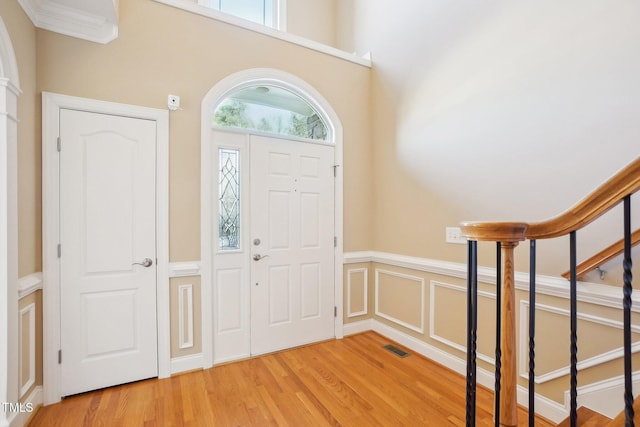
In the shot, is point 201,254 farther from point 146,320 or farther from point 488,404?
point 488,404

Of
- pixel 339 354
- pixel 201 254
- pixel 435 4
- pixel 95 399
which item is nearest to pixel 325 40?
pixel 435 4

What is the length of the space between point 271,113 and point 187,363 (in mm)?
2374

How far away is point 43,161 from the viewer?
2.13 metres

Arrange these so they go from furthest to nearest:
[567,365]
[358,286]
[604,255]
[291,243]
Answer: [358,286]
[291,243]
[567,365]
[604,255]

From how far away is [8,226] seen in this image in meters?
1.75

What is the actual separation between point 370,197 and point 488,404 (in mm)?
2140

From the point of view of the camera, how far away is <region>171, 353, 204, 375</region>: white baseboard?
2543mm

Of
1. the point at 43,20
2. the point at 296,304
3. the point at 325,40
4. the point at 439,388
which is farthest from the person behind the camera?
the point at 325,40

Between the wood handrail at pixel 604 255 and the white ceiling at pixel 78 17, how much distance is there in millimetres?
3423

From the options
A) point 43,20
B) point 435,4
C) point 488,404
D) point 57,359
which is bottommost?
point 488,404

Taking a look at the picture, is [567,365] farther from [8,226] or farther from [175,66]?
[175,66]

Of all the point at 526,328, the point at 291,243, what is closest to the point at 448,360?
the point at 526,328

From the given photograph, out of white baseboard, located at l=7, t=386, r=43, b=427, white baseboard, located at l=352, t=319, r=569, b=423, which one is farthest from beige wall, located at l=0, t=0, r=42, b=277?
white baseboard, located at l=352, t=319, r=569, b=423

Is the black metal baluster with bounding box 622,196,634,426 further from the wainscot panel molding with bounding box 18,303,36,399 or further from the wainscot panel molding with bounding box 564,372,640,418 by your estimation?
the wainscot panel molding with bounding box 18,303,36,399
